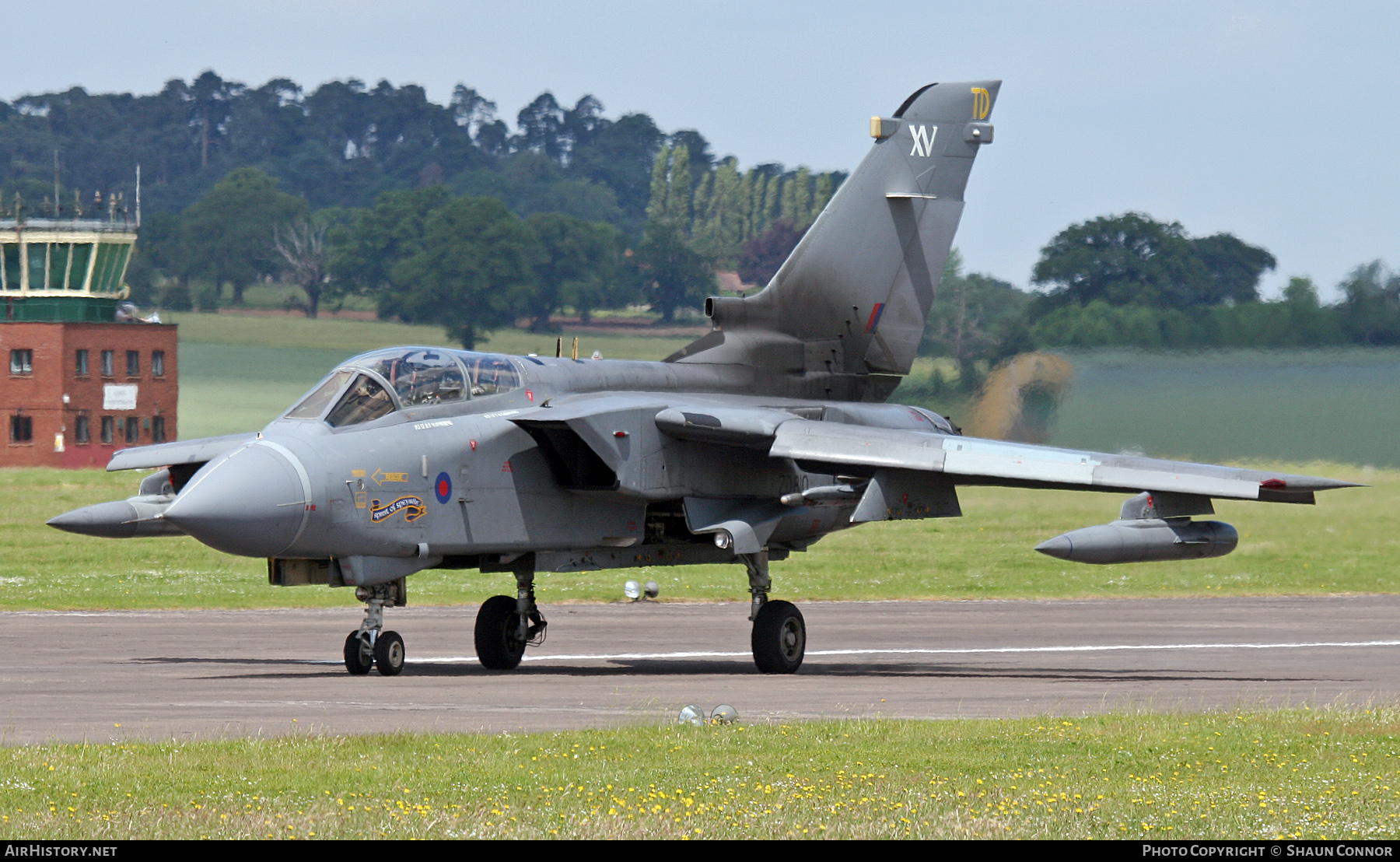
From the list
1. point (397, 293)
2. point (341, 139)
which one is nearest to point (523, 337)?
point (397, 293)

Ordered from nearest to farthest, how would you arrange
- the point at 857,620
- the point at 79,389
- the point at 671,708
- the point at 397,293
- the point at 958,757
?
the point at 958,757, the point at 671,708, the point at 857,620, the point at 79,389, the point at 397,293

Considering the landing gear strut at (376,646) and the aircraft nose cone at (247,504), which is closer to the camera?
the aircraft nose cone at (247,504)

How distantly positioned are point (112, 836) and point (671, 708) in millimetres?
6464

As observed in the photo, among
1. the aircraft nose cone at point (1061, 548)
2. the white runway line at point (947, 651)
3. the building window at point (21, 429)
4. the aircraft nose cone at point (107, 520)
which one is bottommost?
the building window at point (21, 429)

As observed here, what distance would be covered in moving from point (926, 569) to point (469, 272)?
5108cm

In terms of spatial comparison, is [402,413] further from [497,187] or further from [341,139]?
[341,139]

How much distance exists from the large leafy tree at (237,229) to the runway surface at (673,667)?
8580cm

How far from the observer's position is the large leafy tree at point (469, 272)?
81000 millimetres

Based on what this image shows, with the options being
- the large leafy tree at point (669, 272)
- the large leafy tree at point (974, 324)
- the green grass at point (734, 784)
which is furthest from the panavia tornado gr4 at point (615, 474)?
the large leafy tree at point (669, 272)

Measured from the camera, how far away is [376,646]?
16844mm

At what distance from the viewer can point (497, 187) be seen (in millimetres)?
140000

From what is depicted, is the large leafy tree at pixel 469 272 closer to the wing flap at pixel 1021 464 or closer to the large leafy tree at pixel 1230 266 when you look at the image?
the large leafy tree at pixel 1230 266

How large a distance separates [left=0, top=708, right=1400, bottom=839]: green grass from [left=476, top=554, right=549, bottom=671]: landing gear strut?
6678 mm

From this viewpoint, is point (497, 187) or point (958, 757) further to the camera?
point (497, 187)
